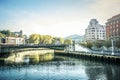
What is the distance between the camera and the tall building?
53506 millimetres

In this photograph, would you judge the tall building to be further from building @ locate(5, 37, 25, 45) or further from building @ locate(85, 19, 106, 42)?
building @ locate(85, 19, 106, 42)

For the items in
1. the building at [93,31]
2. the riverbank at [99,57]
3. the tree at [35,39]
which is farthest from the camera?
the building at [93,31]

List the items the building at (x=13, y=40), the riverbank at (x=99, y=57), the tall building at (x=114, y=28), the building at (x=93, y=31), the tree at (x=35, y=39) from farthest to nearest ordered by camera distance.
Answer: the building at (x=93, y=31) → the tree at (x=35, y=39) → the building at (x=13, y=40) → the tall building at (x=114, y=28) → the riverbank at (x=99, y=57)

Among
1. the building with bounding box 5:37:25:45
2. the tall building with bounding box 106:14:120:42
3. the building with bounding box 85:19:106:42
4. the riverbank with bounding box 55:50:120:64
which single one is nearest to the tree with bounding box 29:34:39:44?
the building with bounding box 5:37:25:45

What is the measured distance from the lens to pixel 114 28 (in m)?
55.7

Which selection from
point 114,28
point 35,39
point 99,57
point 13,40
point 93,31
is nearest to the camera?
point 99,57

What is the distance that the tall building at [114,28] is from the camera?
5351 centimetres

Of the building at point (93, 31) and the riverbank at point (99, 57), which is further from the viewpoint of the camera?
the building at point (93, 31)

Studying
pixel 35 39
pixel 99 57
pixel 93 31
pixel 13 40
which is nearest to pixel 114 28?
pixel 99 57

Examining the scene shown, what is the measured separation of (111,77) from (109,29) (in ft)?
128

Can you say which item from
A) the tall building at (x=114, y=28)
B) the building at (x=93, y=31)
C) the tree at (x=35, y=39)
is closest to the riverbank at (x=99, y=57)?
the tall building at (x=114, y=28)

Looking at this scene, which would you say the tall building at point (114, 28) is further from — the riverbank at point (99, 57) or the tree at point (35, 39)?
the tree at point (35, 39)

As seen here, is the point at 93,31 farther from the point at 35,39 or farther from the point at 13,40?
the point at 13,40

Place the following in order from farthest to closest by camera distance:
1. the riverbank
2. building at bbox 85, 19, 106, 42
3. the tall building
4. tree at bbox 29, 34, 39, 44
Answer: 1. building at bbox 85, 19, 106, 42
2. tree at bbox 29, 34, 39, 44
3. the tall building
4. the riverbank
